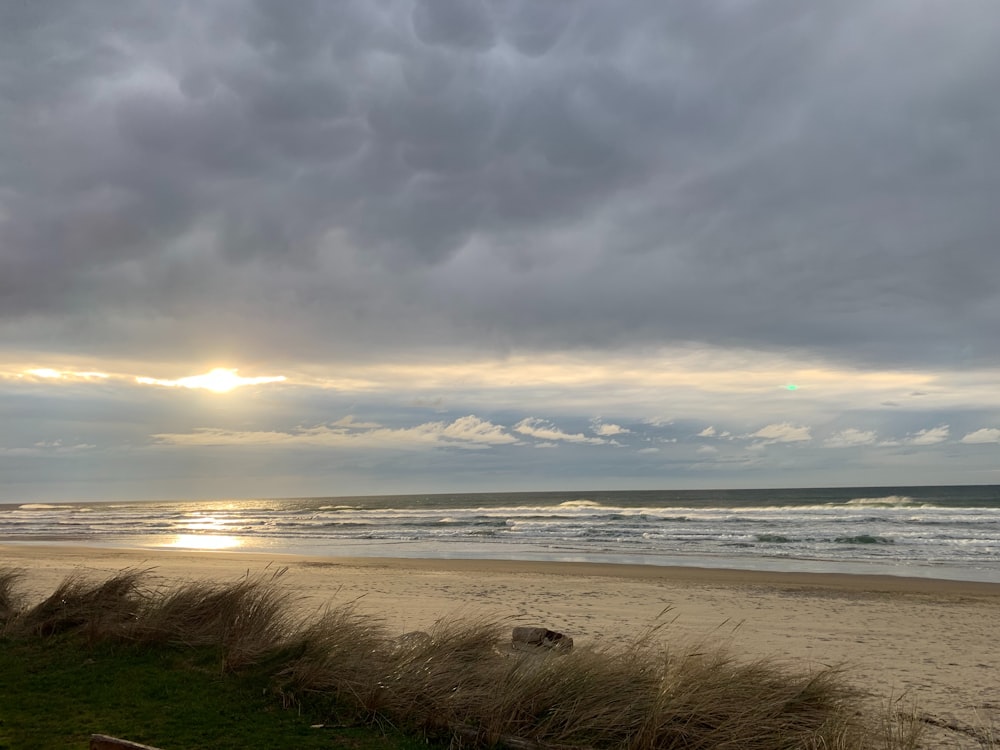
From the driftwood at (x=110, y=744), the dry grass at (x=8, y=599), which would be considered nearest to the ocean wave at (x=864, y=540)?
the dry grass at (x=8, y=599)

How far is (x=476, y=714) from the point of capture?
18.6 feet

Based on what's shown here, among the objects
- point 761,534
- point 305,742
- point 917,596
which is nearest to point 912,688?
point 305,742

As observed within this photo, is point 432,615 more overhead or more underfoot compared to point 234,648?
more underfoot

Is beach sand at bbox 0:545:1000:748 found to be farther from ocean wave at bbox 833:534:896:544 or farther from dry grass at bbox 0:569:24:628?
ocean wave at bbox 833:534:896:544

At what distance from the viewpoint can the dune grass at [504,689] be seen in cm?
528

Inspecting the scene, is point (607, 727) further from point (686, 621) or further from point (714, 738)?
point (686, 621)

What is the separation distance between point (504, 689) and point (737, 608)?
967 cm

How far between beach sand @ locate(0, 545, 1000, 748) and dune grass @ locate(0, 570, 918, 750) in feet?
5.00

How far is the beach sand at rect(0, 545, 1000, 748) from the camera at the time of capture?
28.8 ft

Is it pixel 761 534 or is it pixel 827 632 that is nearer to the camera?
pixel 827 632

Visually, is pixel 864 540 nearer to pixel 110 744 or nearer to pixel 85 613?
pixel 85 613

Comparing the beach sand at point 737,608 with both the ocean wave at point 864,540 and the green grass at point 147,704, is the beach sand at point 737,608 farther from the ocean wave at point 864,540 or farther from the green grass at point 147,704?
the ocean wave at point 864,540

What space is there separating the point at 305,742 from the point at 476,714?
1305mm

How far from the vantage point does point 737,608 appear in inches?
552
